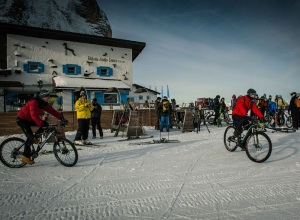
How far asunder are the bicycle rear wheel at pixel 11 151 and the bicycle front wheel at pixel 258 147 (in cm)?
559

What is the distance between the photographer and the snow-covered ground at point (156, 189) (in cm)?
245

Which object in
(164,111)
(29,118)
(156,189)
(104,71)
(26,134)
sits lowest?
(156,189)

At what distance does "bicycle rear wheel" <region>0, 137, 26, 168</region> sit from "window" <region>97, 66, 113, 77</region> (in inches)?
699

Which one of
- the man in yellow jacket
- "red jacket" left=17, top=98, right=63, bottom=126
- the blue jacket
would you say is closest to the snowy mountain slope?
the blue jacket

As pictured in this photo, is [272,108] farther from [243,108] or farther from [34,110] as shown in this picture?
[34,110]

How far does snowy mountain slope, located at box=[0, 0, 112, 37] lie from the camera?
127ft

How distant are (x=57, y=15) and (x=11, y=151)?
45.3m

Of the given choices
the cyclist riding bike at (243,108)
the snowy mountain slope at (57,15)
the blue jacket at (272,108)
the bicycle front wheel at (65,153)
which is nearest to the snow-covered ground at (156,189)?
the bicycle front wheel at (65,153)

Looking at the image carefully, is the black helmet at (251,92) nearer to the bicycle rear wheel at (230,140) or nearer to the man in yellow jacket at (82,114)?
the bicycle rear wheel at (230,140)

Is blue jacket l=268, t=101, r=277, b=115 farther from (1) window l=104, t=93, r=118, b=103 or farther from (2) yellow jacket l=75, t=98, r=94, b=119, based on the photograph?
(1) window l=104, t=93, r=118, b=103

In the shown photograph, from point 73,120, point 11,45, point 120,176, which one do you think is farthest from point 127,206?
point 11,45

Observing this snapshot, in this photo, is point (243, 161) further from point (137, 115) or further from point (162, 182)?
point (137, 115)

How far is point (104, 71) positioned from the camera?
21938 millimetres

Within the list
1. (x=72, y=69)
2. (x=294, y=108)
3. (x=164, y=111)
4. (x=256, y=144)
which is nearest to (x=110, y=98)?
(x=72, y=69)
